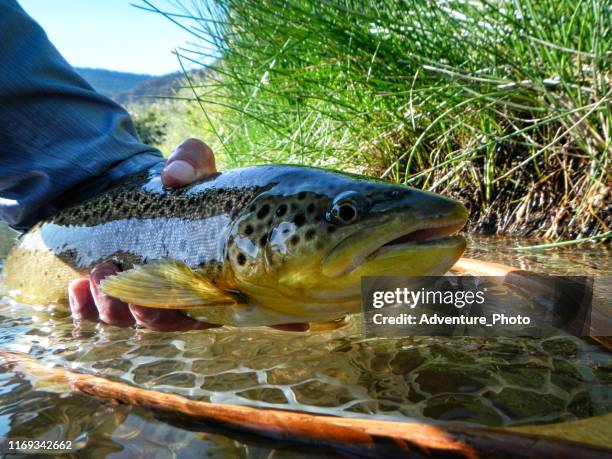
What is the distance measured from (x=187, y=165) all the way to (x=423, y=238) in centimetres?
95

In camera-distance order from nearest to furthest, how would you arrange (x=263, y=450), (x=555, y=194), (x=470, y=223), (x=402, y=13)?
(x=263, y=450) → (x=402, y=13) → (x=555, y=194) → (x=470, y=223)

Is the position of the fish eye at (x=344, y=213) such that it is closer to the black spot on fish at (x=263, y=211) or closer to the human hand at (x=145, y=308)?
the black spot on fish at (x=263, y=211)

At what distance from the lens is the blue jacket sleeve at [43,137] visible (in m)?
2.46

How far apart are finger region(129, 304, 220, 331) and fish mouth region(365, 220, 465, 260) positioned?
70cm

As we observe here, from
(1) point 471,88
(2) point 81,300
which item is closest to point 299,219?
(2) point 81,300

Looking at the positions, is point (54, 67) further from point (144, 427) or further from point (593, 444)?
point (593, 444)

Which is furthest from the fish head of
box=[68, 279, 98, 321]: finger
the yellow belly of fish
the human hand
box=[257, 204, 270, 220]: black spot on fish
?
the yellow belly of fish

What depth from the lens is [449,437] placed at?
3.19 ft

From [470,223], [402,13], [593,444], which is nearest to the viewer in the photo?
[593,444]

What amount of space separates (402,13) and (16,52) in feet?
6.52

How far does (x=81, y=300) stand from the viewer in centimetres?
209

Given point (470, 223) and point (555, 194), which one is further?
point (470, 223)

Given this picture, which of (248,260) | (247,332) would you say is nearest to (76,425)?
(248,260)

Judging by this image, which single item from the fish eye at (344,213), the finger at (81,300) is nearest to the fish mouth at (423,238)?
the fish eye at (344,213)
